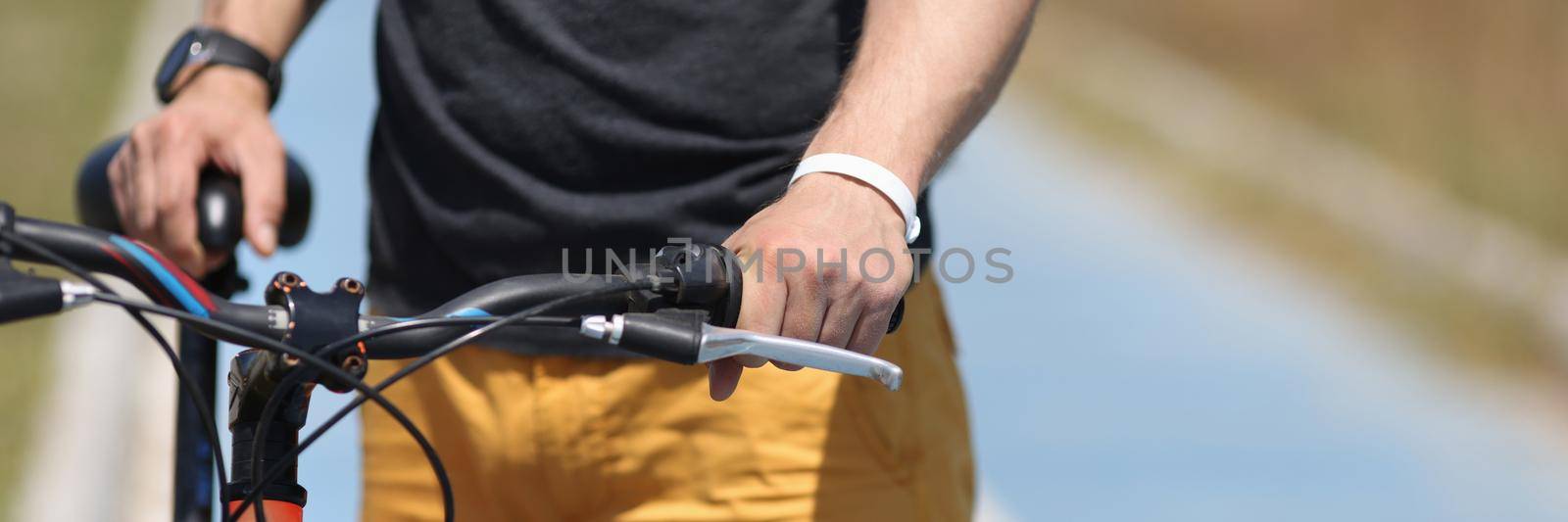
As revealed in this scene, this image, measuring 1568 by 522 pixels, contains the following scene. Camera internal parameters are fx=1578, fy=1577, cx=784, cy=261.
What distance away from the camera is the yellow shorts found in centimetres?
146

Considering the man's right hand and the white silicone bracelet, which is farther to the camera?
the man's right hand

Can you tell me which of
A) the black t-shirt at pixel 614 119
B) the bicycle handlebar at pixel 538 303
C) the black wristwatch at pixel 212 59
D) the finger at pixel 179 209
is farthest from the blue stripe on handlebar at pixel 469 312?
the black wristwatch at pixel 212 59

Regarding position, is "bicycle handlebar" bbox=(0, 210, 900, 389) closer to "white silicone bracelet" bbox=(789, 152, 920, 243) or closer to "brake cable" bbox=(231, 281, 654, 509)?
"brake cable" bbox=(231, 281, 654, 509)

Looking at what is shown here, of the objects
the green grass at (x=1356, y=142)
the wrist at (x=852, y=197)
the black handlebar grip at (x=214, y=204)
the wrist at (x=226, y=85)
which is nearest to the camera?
the wrist at (x=852, y=197)

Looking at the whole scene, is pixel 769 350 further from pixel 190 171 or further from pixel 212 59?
pixel 212 59

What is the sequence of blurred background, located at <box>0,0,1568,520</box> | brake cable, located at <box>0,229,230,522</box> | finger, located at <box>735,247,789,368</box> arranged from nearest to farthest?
1. brake cable, located at <box>0,229,230,522</box>
2. finger, located at <box>735,247,789,368</box>
3. blurred background, located at <box>0,0,1568,520</box>

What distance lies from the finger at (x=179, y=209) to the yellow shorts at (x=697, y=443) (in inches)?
10.9

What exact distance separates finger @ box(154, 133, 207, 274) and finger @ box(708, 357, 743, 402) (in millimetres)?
623

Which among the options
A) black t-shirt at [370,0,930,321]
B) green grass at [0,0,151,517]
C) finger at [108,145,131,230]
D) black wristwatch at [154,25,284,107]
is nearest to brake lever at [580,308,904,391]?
black t-shirt at [370,0,930,321]

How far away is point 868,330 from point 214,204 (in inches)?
26.7

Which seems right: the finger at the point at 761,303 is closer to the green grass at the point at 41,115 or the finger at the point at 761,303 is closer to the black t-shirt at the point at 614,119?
the black t-shirt at the point at 614,119

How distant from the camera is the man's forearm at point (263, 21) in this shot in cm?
170

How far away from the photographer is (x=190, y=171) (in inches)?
57.3

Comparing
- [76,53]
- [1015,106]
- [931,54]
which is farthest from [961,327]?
[76,53]
